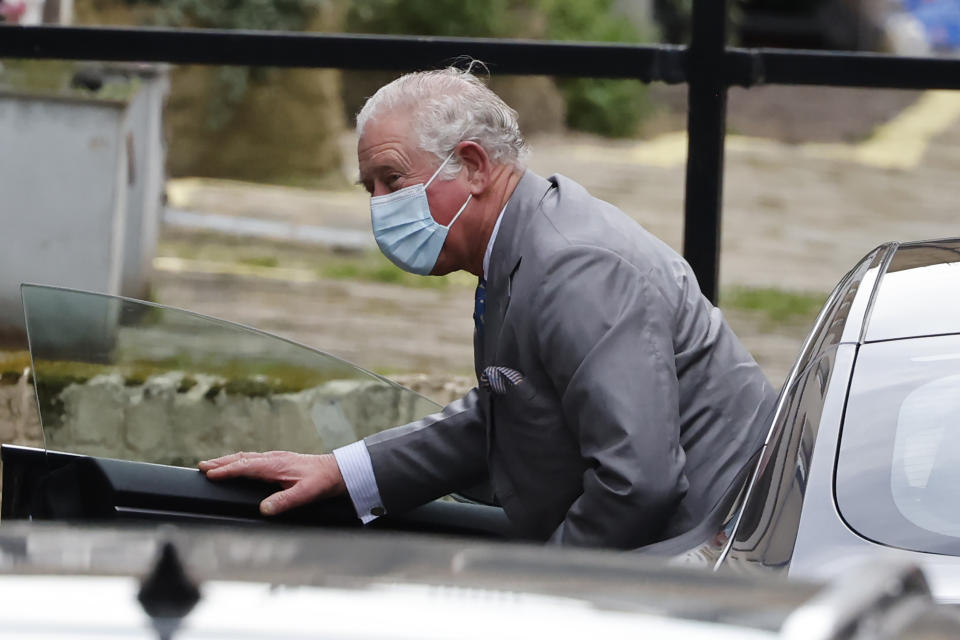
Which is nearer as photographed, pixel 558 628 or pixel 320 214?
pixel 558 628

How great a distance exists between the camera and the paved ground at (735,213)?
7.21 meters

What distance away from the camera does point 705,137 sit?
3449 mm

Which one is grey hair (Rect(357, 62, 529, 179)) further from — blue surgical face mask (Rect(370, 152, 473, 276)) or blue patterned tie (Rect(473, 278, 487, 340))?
blue patterned tie (Rect(473, 278, 487, 340))

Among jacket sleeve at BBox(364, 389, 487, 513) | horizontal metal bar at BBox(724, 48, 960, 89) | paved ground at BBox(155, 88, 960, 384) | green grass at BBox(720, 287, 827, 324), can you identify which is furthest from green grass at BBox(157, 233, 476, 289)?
jacket sleeve at BBox(364, 389, 487, 513)

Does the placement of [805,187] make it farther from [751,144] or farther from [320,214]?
[320,214]

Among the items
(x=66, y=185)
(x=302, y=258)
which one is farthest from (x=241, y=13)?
(x=66, y=185)

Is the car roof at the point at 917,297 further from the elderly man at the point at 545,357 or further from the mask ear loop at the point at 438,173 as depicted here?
the mask ear loop at the point at 438,173

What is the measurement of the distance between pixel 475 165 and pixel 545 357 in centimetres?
39

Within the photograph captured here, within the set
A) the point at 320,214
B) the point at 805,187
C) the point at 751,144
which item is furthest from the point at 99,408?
the point at 751,144

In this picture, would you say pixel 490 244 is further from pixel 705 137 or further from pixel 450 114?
pixel 705 137

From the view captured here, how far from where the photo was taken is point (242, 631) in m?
1.13

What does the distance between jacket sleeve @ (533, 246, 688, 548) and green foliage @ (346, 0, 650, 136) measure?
34.4 feet

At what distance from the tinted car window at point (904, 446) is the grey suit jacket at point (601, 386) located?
34 cm

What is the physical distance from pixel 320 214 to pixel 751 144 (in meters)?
4.86
